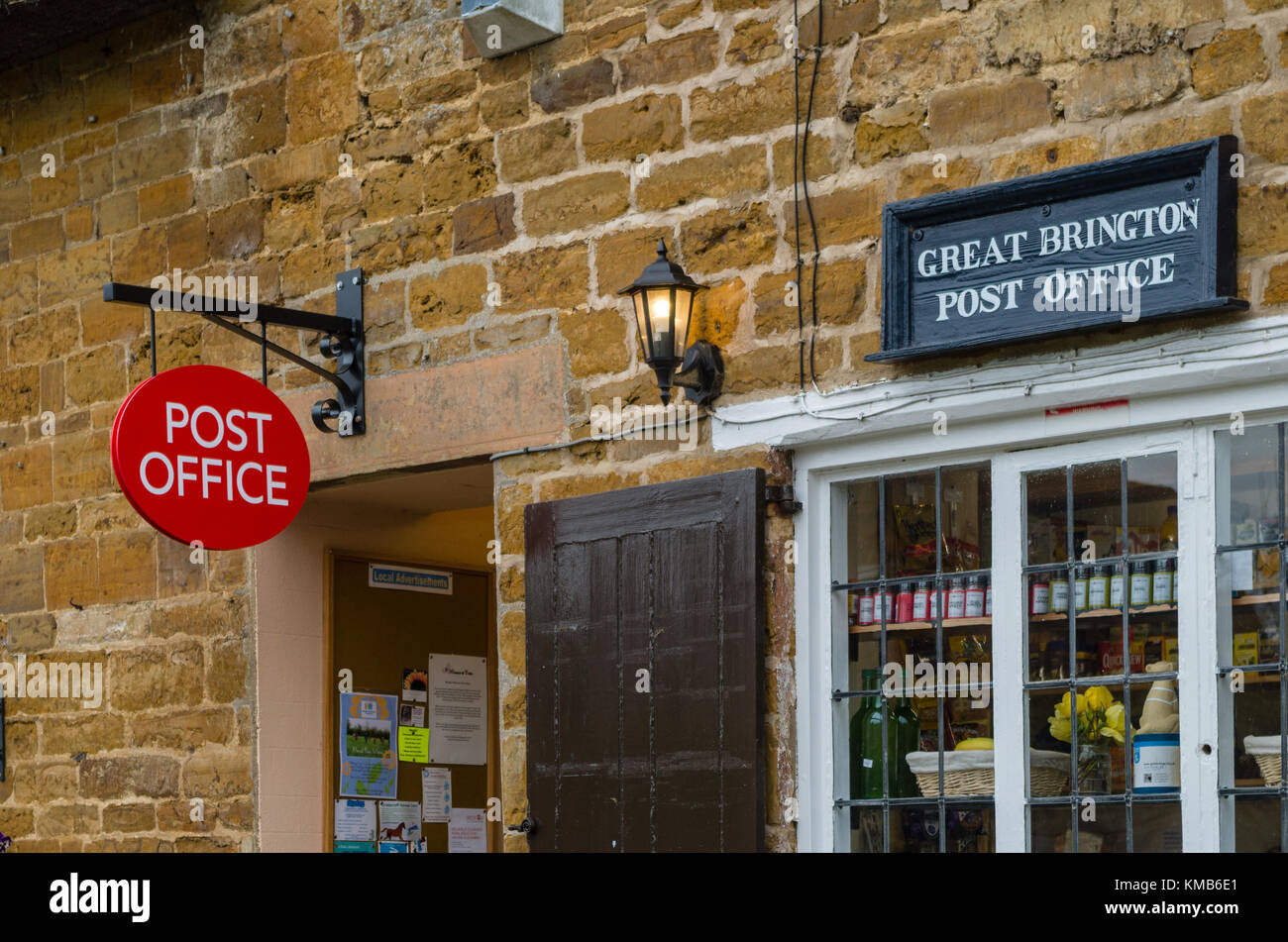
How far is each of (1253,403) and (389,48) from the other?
358 cm

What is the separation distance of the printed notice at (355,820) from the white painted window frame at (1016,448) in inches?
97.4

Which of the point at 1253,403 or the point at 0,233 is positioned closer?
the point at 1253,403

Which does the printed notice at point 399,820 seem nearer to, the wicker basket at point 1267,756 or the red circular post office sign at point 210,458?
the red circular post office sign at point 210,458

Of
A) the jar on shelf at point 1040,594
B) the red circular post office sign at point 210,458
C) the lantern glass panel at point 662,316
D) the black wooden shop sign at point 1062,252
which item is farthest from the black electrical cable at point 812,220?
the red circular post office sign at point 210,458

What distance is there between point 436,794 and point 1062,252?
3.91 meters

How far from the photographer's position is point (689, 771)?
5.68m

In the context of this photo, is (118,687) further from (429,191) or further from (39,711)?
(429,191)

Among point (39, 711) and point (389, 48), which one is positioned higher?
point (389, 48)

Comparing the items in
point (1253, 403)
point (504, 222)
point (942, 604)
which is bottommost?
point (942, 604)

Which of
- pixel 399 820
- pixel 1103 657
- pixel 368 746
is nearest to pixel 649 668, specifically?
pixel 1103 657

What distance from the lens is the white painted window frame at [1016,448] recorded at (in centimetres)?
479

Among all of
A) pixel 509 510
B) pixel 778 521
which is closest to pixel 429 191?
pixel 509 510

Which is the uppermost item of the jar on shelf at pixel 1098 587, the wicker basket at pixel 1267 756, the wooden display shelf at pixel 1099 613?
the jar on shelf at pixel 1098 587

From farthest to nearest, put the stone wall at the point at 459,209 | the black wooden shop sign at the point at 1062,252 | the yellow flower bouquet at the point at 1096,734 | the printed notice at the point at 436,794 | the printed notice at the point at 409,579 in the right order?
the printed notice at the point at 436,794
the printed notice at the point at 409,579
the stone wall at the point at 459,209
the yellow flower bouquet at the point at 1096,734
the black wooden shop sign at the point at 1062,252
